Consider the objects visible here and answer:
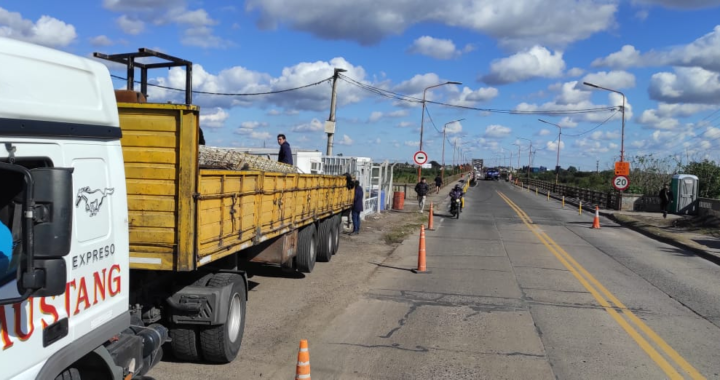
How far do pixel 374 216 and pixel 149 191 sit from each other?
65.6 feet

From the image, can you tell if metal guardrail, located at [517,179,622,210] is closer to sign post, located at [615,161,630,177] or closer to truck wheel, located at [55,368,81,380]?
sign post, located at [615,161,630,177]

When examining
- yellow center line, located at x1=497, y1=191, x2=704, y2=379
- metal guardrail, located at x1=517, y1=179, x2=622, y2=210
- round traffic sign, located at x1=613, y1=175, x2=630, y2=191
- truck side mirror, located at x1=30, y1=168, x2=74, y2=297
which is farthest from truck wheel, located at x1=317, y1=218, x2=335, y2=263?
metal guardrail, located at x1=517, y1=179, x2=622, y2=210

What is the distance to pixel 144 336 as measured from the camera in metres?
4.10

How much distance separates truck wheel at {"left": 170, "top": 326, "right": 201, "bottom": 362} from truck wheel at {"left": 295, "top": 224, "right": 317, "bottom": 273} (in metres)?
4.48

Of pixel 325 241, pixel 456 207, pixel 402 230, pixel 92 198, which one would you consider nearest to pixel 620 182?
pixel 456 207

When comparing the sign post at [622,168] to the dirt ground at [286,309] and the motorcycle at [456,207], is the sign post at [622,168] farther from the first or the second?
the dirt ground at [286,309]

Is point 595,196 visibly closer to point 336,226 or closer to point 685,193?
point 685,193

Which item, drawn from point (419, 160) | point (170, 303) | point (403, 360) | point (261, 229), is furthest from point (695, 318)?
point (419, 160)

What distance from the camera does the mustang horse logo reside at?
3.21m

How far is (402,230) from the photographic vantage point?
19969 mm

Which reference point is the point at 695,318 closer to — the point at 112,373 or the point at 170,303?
the point at 170,303

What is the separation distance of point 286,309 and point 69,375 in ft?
16.8

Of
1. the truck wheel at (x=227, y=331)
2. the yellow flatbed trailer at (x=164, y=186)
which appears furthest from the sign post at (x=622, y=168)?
the yellow flatbed trailer at (x=164, y=186)

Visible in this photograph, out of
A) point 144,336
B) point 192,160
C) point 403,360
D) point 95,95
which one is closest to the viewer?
point 95,95
